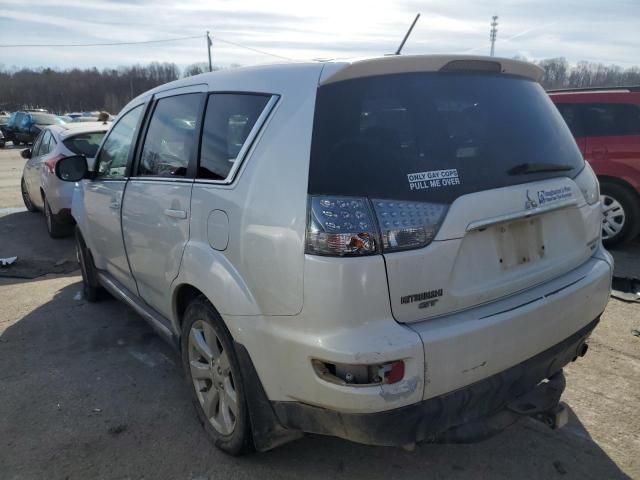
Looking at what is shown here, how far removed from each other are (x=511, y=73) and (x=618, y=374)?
213 cm

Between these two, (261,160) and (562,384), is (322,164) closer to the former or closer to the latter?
(261,160)

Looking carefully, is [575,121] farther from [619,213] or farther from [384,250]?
[384,250]

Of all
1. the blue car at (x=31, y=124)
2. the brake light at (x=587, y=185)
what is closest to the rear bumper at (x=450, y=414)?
the brake light at (x=587, y=185)

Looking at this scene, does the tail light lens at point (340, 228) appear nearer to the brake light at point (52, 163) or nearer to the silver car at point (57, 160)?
the silver car at point (57, 160)

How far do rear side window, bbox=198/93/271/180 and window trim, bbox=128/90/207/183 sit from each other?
0.19 feet

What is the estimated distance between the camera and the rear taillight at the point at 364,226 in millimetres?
1913

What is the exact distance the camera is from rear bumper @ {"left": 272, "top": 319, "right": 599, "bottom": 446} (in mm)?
2000

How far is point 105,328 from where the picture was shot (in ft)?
14.7

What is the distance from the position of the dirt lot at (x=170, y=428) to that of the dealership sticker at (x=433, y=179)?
4.72 ft

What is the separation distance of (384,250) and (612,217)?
5673 mm

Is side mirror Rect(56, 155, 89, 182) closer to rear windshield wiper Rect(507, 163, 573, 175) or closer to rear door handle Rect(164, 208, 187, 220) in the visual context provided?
rear door handle Rect(164, 208, 187, 220)

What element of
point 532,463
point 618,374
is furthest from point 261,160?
point 618,374

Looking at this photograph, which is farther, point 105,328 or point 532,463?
point 105,328

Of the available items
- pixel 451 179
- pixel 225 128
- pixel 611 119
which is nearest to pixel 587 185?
pixel 451 179
